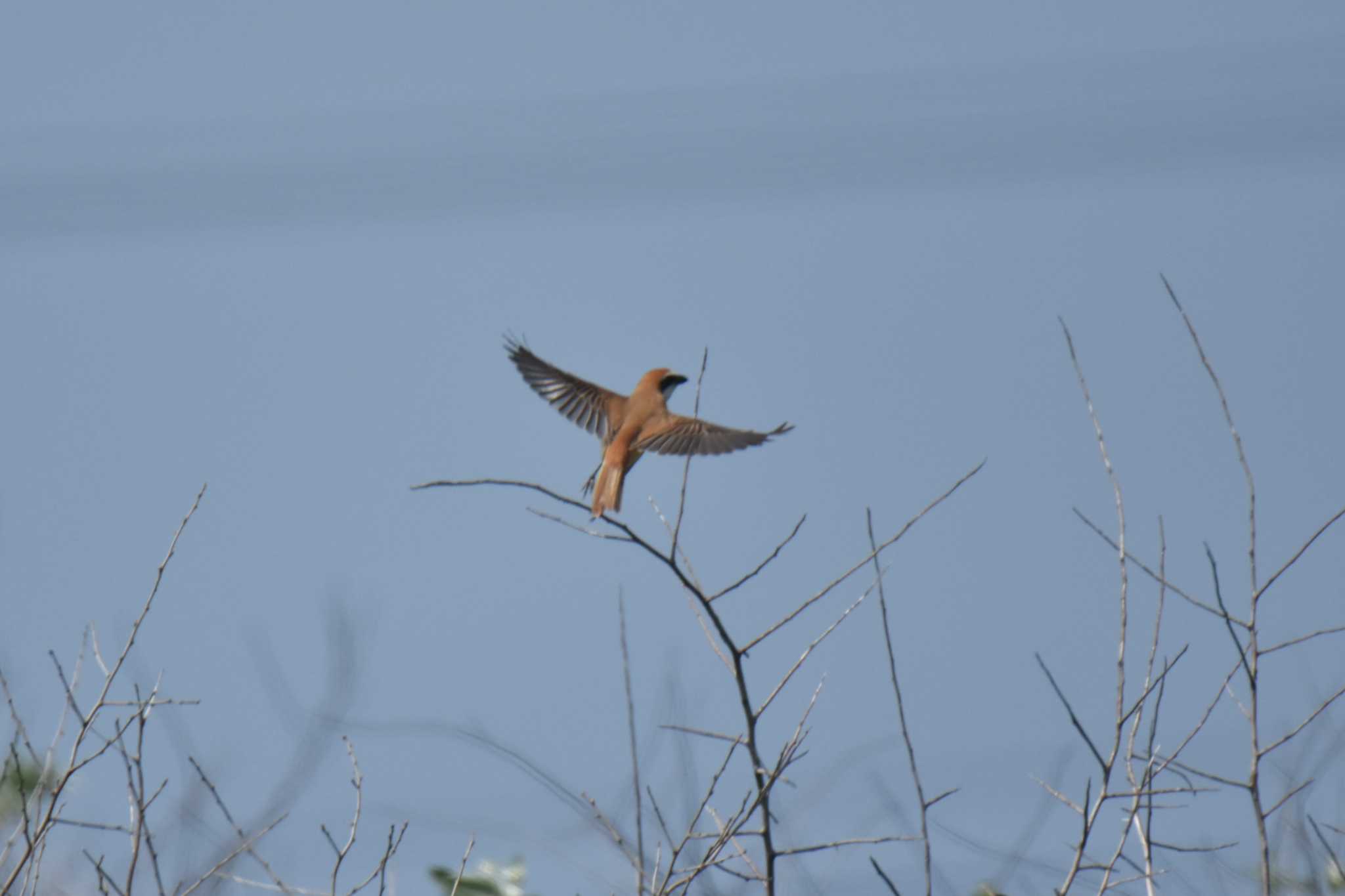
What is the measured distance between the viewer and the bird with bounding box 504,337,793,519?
15.7 ft

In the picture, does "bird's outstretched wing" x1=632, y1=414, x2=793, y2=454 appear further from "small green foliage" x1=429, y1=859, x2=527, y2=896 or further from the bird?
"small green foliage" x1=429, y1=859, x2=527, y2=896

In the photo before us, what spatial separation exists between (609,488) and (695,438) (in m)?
0.53

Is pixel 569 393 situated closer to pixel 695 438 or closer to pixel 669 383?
pixel 669 383

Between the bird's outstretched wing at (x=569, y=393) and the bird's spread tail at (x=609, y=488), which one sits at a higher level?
the bird's outstretched wing at (x=569, y=393)

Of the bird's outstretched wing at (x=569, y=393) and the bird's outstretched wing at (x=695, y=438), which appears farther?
the bird's outstretched wing at (x=569, y=393)

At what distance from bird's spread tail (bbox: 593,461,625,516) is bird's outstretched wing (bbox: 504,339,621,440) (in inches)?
23.3

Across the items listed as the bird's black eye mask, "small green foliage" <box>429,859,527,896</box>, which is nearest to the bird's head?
the bird's black eye mask

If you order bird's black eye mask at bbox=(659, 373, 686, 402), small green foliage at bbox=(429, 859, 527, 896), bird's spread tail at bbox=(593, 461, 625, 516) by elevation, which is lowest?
small green foliage at bbox=(429, 859, 527, 896)

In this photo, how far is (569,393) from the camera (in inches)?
225

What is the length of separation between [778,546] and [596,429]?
2.76 meters

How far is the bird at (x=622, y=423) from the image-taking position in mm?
4789

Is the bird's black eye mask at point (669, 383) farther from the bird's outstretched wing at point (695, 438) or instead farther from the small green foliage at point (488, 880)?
the small green foliage at point (488, 880)

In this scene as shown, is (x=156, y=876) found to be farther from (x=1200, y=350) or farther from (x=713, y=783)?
(x=1200, y=350)

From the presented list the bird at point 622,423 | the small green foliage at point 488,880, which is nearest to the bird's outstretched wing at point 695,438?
the bird at point 622,423
